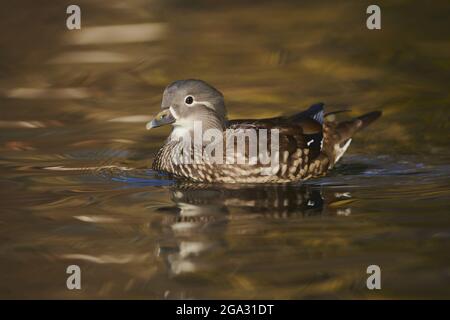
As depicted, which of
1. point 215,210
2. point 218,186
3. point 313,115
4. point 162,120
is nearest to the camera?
point 215,210

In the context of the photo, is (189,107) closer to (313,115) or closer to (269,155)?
(269,155)

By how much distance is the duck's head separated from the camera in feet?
29.1

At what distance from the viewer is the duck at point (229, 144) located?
8758 millimetres

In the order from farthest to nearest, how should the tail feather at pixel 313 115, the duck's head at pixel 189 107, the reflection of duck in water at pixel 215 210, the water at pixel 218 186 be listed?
the tail feather at pixel 313 115
the duck's head at pixel 189 107
the reflection of duck in water at pixel 215 210
the water at pixel 218 186

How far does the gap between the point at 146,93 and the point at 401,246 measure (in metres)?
5.84

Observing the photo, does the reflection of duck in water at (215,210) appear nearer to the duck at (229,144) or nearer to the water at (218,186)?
the water at (218,186)

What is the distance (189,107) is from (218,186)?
0.76m

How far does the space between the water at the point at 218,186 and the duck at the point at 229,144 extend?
0.18 metres

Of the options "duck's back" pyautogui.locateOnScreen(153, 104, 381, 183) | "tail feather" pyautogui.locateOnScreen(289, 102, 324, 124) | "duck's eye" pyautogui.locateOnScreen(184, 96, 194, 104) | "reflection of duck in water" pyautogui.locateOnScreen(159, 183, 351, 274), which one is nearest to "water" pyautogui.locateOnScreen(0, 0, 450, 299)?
"reflection of duck in water" pyautogui.locateOnScreen(159, 183, 351, 274)

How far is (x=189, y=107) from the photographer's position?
8.98m

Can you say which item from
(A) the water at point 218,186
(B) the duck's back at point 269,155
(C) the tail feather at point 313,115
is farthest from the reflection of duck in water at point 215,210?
(C) the tail feather at point 313,115

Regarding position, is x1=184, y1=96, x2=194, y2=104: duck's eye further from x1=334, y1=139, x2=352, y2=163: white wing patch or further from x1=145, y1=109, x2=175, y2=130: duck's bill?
x1=334, y1=139, x2=352, y2=163: white wing patch

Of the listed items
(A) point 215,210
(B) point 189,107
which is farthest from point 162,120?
(A) point 215,210

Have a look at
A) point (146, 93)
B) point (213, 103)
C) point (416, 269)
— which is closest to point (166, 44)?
point (146, 93)
